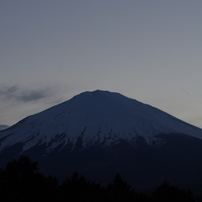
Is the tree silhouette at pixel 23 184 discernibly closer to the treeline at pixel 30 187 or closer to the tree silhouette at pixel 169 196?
the treeline at pixel 30 187

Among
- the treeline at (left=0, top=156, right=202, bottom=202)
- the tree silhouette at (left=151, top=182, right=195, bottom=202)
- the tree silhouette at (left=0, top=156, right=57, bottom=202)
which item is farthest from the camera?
the tree silhouette at (left=151, top=182, right=195, bottom=202)

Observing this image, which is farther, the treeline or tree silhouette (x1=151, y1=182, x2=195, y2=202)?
tree silhouette (x1=151, y1=182, x2=195, y2=202)

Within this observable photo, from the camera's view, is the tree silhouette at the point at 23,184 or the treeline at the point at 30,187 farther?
the treeline at the point at 30,187

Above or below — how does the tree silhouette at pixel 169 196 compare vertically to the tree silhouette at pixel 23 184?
below

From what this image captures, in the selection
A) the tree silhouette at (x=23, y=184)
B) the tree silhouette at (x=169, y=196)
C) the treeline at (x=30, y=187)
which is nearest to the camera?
the tree silhouette at (x=23, y=184)

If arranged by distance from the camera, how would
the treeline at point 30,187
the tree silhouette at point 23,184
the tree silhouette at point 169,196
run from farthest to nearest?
1. the tree silhouette at point 169,196
2. the treeline at point 30,187
3. the tree silhouette at point 23,184

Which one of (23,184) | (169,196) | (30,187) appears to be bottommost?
(169,196)

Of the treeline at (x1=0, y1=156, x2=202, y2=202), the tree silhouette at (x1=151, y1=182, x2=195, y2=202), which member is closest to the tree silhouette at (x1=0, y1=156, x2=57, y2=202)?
the treeline at (x1=0, y1=156, x2=202, y2=202)

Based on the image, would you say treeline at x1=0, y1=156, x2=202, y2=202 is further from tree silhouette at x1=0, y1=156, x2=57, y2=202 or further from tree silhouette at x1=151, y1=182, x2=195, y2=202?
tree silhouette at x1=151, y1=182, x2=195, y2=202

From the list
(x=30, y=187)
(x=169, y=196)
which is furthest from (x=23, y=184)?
(x=169, y=196)

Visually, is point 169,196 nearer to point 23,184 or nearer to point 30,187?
point 23,184

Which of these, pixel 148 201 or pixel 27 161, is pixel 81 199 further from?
pixel 148 201

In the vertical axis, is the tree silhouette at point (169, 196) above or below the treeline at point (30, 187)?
below

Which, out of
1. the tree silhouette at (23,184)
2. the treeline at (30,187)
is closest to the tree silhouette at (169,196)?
the treeline at (30,187)
